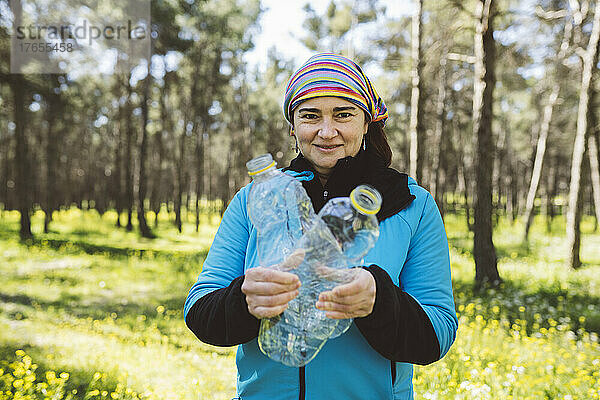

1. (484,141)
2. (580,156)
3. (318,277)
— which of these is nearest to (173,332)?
(318,277)

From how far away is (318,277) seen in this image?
136cm

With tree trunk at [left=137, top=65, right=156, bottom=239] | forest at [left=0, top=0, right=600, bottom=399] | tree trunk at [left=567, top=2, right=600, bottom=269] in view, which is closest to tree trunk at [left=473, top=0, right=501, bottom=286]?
forest at [left=0, top=0, right=600, bottom=399]

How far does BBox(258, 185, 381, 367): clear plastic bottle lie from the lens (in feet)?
4.46

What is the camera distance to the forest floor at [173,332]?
4320mm

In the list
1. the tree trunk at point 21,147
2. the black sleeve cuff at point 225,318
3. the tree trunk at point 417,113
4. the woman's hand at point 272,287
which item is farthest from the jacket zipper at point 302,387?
the tree trunk at point 21,147

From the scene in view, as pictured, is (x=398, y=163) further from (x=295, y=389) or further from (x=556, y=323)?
(x=295, y=389)

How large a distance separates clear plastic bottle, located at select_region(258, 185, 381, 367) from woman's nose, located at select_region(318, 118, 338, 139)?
12.8 inches

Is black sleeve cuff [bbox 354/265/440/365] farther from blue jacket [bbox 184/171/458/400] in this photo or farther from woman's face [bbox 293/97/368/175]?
woman's face [bbox 293/97/368/175]

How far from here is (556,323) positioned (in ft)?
22.5

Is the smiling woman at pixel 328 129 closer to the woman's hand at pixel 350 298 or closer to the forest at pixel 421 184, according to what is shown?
the woman's hand at pixel 350 298

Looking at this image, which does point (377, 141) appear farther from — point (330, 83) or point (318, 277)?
point (318, 277)

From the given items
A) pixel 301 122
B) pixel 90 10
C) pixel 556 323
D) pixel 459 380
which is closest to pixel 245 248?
pixel 301 122

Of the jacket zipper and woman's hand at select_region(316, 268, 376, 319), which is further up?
woman's hand at select_region(316, 268, 376, 319)

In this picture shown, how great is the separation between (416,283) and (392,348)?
0.89ft
